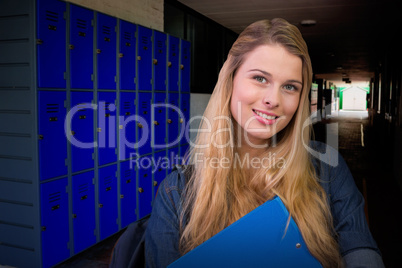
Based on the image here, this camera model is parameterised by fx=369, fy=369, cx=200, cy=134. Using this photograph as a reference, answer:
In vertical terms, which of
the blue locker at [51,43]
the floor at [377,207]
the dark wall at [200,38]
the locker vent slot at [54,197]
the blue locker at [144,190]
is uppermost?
the dark wall at [200,38]

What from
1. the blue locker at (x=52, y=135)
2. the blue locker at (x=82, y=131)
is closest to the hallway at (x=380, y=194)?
the blue locker at (x=82, y=131)

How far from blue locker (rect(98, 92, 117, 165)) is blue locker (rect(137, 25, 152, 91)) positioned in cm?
50

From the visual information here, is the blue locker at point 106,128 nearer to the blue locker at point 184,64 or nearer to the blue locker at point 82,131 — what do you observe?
the blue locker at point 82,131

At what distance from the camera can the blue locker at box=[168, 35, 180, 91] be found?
14.5ft

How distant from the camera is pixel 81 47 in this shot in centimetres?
307

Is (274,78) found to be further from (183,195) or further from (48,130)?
(48,130)

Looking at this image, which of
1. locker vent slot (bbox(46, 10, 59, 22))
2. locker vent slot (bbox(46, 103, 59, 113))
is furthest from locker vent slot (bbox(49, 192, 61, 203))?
locker vent slot (bbox(46, 10, 59, 22))

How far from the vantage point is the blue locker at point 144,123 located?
152 inches

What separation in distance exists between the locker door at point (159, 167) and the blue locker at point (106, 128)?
741mm

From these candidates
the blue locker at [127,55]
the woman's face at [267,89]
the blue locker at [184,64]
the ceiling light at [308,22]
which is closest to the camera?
the woman's face at [267,89]

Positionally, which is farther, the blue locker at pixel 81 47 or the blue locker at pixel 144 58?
the blue locker at pixel 144 58

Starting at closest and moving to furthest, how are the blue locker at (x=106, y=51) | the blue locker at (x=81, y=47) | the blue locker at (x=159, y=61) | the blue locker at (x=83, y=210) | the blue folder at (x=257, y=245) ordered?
the blue folder at (x=257, y=245) → the blue locker at (x=81, y=47) → the blue locker at (x=83, y=210) → the blue locker at (x=106, y=51) → the blue locker at (x=159, y=61)

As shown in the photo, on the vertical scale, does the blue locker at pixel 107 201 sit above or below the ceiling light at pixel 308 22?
below

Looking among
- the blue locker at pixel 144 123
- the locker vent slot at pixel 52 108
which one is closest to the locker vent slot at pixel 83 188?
the locker vent slot at pixel 52 108
